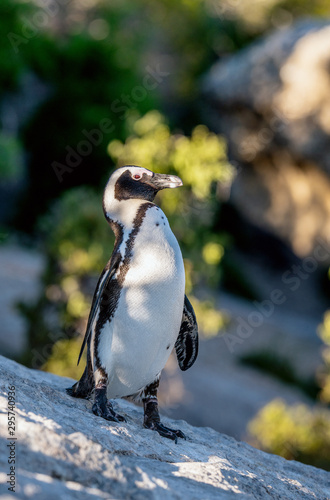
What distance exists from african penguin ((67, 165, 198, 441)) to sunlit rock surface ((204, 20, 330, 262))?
28.2ft

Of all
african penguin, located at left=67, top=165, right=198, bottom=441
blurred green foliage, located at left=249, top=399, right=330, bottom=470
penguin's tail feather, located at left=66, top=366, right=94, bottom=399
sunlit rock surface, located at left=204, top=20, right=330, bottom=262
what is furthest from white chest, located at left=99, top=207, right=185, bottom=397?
sunlit rock surface, located at left=204, top=20, right=330, bottom=262

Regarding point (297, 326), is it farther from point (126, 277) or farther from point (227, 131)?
point (126, 277)

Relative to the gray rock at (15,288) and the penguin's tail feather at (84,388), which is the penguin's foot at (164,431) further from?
the gray rock at (15,288)

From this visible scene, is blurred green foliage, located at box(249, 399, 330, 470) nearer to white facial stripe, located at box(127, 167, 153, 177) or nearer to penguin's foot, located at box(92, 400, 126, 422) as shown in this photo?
penguin's foot, located at box(92, 400, 126, 422)

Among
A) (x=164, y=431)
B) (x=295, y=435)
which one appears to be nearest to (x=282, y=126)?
(x=295, y=435)

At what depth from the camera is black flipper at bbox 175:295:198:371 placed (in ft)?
10.0

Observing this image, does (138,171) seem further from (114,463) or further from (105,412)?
(114,463)

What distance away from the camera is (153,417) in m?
2.76

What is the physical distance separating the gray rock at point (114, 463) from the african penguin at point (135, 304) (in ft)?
0.44

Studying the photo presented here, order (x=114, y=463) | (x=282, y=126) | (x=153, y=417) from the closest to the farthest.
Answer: (x=114, y=463), (x=153, y=417), (x=282, y=126)

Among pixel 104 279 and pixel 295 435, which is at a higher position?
pixel 104 279

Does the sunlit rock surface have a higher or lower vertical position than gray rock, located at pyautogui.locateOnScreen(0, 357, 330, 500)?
higher

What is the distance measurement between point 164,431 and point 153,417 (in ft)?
0.36

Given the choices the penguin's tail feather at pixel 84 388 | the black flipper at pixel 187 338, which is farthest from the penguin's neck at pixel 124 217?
the penguin's tail feather at pixel 84 388
